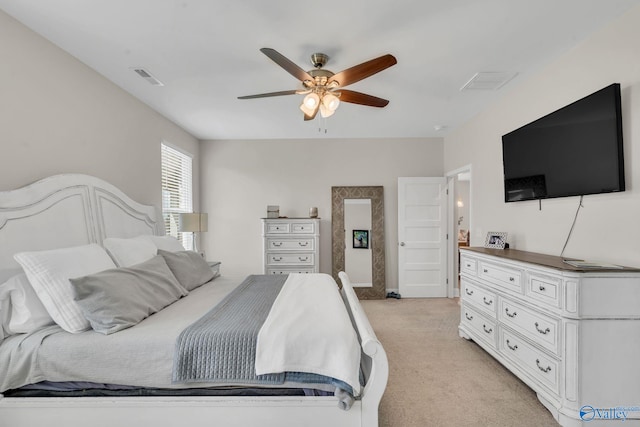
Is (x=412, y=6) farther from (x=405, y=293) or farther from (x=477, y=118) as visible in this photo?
(x=405, y=293)

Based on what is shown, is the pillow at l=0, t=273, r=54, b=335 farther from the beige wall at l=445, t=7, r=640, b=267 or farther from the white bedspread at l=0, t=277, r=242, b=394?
the beige wall at l=445, t=7, r=640, b=267

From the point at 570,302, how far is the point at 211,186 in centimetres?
475

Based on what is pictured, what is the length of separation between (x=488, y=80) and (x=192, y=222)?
3695mm

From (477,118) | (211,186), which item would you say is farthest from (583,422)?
(211,186)

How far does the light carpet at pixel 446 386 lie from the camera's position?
6.62 ft

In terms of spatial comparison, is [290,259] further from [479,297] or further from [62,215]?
[62,215]

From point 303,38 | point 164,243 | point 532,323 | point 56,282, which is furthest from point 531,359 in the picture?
point 164,243

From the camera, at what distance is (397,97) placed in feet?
10.9

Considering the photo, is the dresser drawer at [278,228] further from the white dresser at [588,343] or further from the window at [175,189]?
the white dresser at [588,343]

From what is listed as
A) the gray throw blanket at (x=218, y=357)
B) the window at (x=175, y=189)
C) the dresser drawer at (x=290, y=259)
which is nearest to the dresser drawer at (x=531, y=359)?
the gray throw blanket at (x=218, y=357)

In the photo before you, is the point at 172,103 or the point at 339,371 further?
the point at 172,103

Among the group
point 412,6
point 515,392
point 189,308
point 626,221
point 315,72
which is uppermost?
point 412,6

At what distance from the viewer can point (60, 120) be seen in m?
2.36

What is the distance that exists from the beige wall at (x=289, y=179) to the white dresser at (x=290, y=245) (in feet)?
1.35
